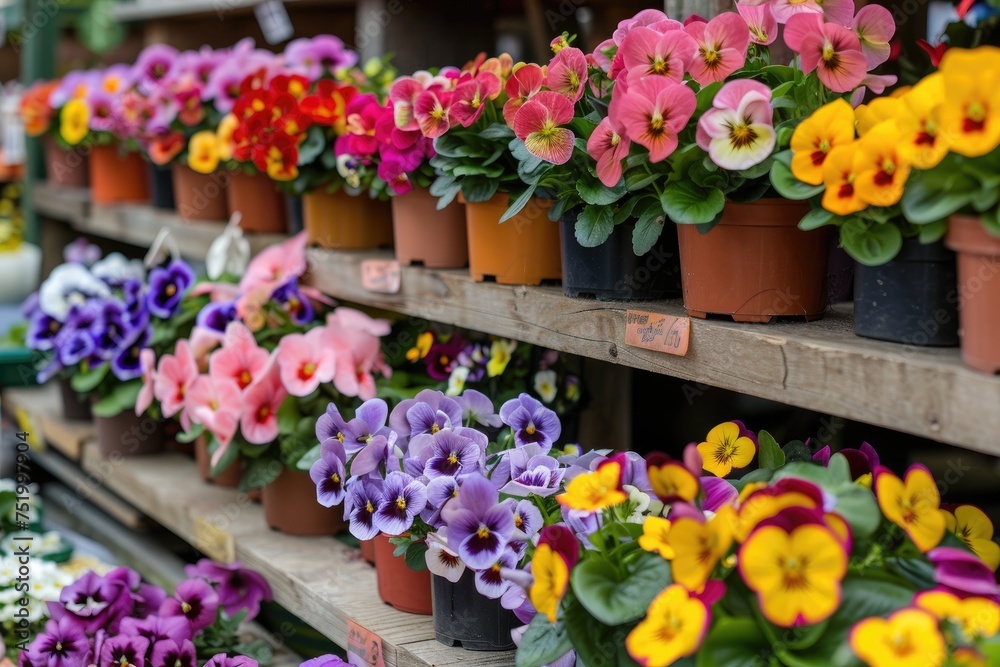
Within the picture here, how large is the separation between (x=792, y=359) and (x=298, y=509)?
112 cm

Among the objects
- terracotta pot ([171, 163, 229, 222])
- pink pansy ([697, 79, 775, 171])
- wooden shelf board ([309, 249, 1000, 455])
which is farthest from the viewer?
terracotta pot ([171, 163, 229, 222])

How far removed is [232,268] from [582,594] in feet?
4.93

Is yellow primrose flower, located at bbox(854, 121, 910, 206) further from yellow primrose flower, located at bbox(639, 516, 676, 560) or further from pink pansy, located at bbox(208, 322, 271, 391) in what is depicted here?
pink pansy, located at bbox(208, 322, 271, 391)

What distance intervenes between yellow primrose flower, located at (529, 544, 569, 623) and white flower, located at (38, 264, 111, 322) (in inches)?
70.3

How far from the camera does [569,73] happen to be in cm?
129

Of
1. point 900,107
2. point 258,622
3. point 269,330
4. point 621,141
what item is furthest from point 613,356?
point 258,622

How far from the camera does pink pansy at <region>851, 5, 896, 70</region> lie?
3.87ft

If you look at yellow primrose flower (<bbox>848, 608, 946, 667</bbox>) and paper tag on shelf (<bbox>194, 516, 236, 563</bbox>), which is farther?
paper tag on shelf (<bbox>194, 516, 236, 563</bbox>)

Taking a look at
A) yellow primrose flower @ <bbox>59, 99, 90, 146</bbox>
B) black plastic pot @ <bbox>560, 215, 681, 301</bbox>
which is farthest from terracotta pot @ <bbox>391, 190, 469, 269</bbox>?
yellow primrose flower @ <bbox>59, 99, 90, 146</bbox>

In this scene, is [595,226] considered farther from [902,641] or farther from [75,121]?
[75,121]

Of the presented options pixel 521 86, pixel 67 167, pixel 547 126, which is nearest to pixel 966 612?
pixel 547 126

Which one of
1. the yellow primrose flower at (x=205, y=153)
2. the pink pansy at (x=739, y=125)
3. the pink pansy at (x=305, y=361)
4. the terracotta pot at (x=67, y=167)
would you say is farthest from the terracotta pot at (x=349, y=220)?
the terracotta pot at (x=67, y=167)

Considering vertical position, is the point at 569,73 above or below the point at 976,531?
above

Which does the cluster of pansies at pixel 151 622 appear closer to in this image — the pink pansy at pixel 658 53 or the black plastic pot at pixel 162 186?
the pink pansy at pixel 658 53
